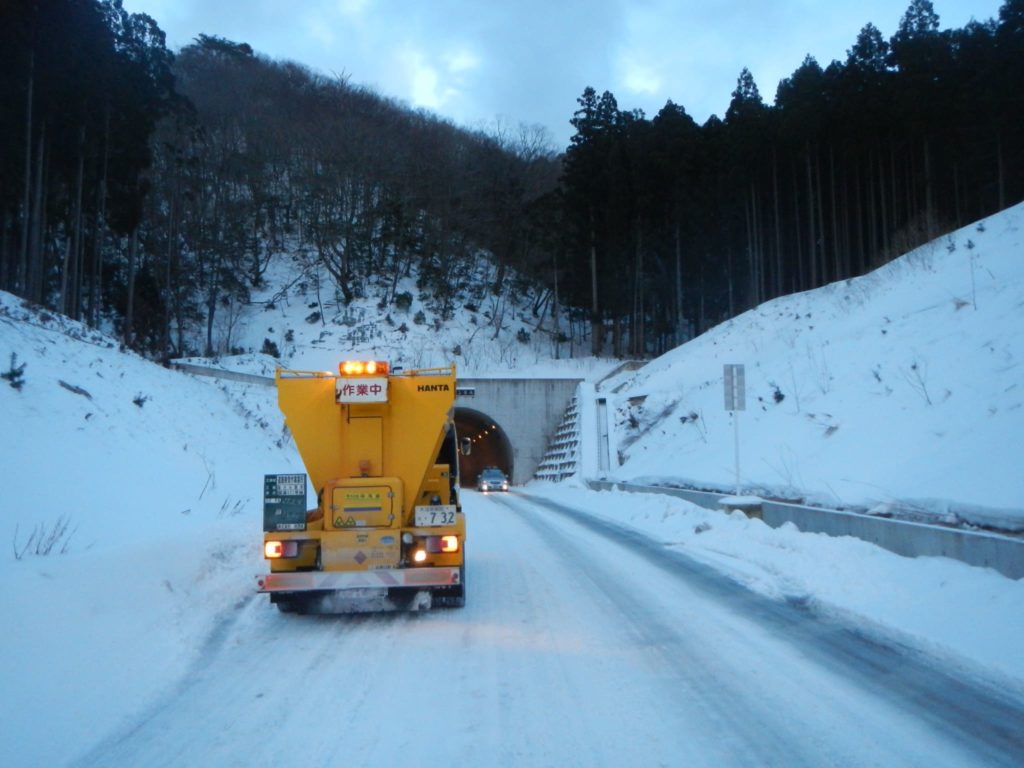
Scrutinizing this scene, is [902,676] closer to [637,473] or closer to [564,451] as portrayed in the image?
[637,473]

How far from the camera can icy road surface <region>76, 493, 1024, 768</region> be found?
17.3ft

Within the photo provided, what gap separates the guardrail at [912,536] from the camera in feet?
28.7

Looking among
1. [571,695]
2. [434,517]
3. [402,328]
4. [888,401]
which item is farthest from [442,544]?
[402,328]

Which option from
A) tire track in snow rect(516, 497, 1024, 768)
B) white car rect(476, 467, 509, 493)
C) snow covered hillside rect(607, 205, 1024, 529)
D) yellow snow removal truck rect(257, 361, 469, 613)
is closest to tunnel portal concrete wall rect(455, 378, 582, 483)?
white car rect(476, 467, 509, 493)

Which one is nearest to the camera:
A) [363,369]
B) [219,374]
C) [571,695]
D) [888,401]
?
[571,695]

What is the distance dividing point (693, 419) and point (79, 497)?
74.9 feet

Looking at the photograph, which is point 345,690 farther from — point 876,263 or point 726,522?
point 876,263

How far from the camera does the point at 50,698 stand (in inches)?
233

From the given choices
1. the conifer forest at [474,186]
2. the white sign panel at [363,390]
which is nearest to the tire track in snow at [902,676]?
the white sign panel at [363,390]

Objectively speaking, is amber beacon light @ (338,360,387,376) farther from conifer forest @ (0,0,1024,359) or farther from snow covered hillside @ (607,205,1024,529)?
conifer forest @ (0,0,1024,359)

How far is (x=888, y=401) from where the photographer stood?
18.3 metres

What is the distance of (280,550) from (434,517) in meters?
1.79

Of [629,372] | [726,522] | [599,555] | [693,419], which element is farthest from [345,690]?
[629,372]

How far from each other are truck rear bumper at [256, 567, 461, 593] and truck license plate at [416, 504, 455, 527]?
55 centimetres
